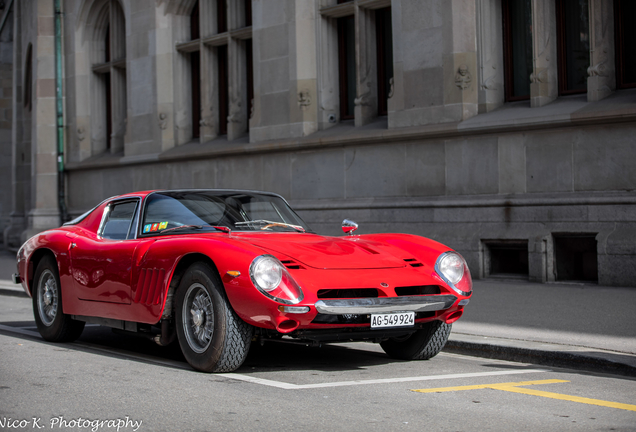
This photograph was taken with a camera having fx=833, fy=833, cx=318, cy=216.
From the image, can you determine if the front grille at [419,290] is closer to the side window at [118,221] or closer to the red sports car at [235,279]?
the red sports car at [235,279]

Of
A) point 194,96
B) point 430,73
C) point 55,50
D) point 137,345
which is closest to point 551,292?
point 430,73

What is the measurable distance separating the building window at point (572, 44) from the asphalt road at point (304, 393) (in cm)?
655

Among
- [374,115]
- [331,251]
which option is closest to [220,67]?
[374,115]

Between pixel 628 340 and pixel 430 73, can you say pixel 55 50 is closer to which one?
pixel 430 73

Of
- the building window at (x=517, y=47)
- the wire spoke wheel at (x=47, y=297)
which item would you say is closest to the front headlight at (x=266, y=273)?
the wire spoke wheel at (x=47, y=297)

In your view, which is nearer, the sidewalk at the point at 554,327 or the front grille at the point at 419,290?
the front grille at the point at 419,290

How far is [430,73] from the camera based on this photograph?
13.1 meters

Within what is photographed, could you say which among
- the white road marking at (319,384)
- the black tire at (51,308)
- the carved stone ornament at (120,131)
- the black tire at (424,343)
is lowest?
the white road marking at (319,384)

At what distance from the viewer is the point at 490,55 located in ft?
42.3

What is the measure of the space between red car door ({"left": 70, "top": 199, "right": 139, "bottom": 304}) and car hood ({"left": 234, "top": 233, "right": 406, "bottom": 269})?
1076mm

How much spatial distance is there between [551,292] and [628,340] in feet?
11.2

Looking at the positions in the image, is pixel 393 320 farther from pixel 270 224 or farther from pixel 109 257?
pixel 109 257

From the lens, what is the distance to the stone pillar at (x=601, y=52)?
1158cm

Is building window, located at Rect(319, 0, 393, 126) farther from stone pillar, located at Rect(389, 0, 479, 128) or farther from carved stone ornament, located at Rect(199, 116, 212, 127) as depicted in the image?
carved stone ornament, located at Rect(199, 116, 212, 127)
